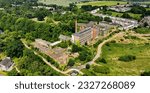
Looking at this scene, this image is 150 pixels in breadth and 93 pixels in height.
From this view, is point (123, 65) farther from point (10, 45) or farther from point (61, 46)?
point (10, 45)

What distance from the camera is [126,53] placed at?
359 inches

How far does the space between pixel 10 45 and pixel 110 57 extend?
10.4ft

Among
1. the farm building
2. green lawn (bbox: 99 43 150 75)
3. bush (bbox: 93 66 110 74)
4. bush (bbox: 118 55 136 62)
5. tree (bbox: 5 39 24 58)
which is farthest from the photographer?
tree (bbox: 5 39 24 58)

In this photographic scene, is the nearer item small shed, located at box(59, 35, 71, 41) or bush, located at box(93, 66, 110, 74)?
bush, located at box(93, 66, 110, 74)

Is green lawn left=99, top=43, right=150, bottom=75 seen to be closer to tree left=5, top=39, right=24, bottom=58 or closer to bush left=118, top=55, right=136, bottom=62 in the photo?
bush left=118, top=55, right=136, bottom=62

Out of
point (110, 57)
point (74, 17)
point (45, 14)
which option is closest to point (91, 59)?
point (110, 57)

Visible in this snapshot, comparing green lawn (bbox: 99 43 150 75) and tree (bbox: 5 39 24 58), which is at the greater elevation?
tree (bbox: 5 39 24 58)

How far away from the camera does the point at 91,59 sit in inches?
335

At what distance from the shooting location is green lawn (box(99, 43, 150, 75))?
7834 millimetres

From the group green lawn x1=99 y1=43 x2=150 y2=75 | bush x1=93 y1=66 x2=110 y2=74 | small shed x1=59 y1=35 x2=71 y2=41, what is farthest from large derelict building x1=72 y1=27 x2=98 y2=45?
bush x1=93 y1=66 x2=110 y2=74

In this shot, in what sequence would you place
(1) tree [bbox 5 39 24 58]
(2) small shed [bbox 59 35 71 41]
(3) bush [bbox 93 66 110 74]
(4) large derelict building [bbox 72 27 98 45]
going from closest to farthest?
(3) bush [bbox 93 66 110 74]
(1) tree [bbox 5 39 24 58]
(4) large derelict building [bbox 72 27 98 45]
(2) small shed [bbox 59 35 71 41]

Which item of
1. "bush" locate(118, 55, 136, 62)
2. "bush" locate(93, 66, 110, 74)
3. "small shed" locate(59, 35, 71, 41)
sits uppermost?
"small shed" locate(59, 35, 71, 41)

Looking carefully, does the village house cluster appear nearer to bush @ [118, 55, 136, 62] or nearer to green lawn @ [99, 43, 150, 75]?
green lawn @ [99, 43, 150, 75]

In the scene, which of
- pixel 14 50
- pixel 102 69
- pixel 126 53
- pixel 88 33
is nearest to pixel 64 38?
pixel 88 33
